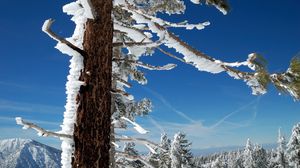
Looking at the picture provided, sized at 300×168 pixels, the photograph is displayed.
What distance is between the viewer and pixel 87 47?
14.6 ft

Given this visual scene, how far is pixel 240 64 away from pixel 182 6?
2.11m

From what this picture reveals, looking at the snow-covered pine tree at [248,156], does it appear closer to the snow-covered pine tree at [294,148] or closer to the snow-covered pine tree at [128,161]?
the snow-covered pine tree at [294,148]

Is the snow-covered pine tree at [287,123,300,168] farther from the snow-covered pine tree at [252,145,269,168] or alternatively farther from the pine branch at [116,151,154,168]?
the pine branch at [116,151,154,168]

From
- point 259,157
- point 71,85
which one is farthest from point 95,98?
point 259,157

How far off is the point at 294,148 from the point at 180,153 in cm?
1756

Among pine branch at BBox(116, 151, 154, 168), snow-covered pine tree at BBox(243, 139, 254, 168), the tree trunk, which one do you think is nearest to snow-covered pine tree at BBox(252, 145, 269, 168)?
snow-covered pine tree at BBox(243, 139, 254, 168)

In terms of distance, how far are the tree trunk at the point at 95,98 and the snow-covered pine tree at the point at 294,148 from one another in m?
51.8

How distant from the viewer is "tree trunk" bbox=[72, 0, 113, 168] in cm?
423

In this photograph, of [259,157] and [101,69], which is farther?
[259,157]

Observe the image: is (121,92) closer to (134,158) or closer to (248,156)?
(134,158)

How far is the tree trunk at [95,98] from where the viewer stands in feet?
13.9

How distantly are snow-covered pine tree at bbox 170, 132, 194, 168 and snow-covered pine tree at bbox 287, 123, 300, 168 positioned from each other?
15.4 m

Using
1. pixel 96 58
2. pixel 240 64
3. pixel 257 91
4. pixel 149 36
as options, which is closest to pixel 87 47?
pixel 96 58

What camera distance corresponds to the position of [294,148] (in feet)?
177
